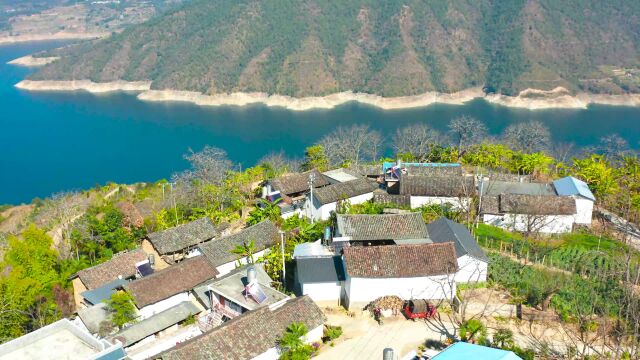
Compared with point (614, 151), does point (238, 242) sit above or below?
above

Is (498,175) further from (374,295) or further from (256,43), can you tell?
(256,43)

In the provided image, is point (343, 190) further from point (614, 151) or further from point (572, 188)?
point (614, 151)

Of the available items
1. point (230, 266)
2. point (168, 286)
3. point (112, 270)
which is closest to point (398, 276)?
point (230, 266)

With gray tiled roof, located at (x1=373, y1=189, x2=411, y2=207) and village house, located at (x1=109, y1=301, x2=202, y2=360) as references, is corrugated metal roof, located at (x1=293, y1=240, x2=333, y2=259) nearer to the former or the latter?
village house, located at (x1=109, y1=301, x2=202, y2=360)

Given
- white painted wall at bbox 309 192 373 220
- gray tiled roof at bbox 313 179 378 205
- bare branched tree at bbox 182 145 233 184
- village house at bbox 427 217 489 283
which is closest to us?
village house at bbox 427 217 489 283

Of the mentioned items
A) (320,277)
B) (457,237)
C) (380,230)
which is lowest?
(320,277)

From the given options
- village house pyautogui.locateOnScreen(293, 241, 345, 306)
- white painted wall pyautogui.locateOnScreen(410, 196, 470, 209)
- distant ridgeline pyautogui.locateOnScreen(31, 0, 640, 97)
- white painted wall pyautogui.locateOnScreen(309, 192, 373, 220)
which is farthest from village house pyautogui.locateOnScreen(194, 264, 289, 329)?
distant ridgeline pyautogui.locateOnScreen(31, 0, 640, 97)
